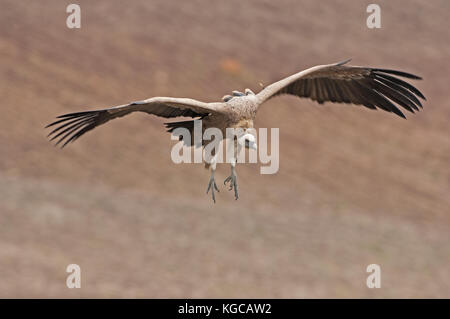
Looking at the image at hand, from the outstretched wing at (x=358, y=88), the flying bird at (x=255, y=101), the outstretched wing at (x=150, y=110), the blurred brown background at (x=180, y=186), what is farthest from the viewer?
the blurred brown background at (x=180, y=186)

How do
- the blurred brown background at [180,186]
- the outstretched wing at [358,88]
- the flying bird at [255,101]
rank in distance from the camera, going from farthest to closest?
the blurred brown background at [180,186]
the outstretched wing at [358,88]
the flying bird at [255,101]

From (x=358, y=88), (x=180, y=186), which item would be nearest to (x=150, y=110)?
(x=358, y=88)

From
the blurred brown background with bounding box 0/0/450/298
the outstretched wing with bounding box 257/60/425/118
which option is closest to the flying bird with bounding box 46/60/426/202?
the outstretched wing with bounding box 257/60/425/118

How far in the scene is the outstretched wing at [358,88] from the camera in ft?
30.6

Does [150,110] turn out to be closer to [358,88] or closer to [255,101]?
[255,101]

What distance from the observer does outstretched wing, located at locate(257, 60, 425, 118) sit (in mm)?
9312

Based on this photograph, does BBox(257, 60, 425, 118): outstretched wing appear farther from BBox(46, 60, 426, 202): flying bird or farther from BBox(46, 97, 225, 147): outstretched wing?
BBox(46, 97, 225, 147): outstretched wing

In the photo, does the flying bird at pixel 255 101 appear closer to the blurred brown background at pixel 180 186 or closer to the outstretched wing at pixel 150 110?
the outstretched wing at pixel 150 110

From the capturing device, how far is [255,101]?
7.98m

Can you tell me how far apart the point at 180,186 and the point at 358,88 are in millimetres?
21837

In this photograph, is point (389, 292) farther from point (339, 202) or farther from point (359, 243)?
point (339, 202)

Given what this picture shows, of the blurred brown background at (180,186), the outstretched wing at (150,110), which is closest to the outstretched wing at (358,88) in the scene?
the outstretched wing at (150,110)

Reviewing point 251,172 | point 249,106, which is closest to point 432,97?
point 251,172

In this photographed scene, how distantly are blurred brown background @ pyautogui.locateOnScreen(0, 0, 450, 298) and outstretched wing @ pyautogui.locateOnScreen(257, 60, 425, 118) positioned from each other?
636 inches
